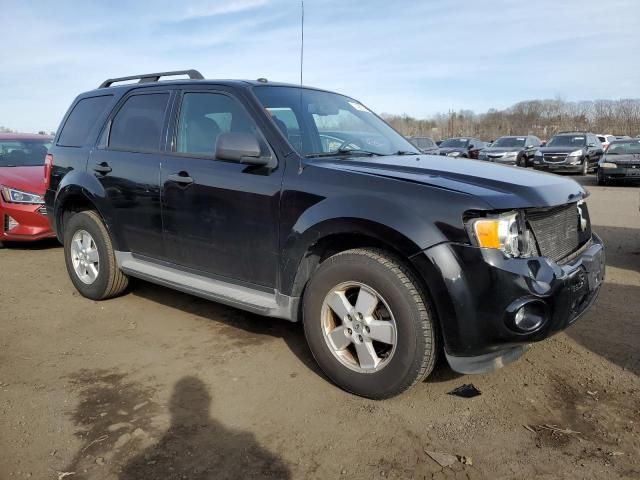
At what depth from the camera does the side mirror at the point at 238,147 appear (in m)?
3.18

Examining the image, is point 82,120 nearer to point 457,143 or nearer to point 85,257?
point 85,257

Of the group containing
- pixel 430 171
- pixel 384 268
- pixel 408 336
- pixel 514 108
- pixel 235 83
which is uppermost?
pixel 514 108

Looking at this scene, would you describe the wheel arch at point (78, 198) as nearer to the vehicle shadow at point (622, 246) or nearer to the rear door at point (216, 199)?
the rear door at point (216, 199)

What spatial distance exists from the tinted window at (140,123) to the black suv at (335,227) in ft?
0.05

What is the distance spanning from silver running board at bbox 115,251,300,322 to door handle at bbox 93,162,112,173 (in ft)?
2.33

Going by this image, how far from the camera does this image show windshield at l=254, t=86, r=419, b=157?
A: 138 inches

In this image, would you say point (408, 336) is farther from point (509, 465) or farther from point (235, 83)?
→ point (235, 83)

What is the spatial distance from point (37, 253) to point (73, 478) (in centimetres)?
532

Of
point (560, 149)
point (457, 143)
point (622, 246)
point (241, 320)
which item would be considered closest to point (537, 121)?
point (457, 143)

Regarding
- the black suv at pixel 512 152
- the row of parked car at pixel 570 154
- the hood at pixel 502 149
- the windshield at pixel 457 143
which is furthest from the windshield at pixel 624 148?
the windshield at pixel 457 143

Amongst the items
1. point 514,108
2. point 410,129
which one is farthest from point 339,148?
point 514,108

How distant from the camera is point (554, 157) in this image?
18.7 meters

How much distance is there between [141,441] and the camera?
8.50 ft

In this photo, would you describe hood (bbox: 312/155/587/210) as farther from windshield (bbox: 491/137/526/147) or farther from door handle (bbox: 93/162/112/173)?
windshield (bbox: 491/137/526/147)
